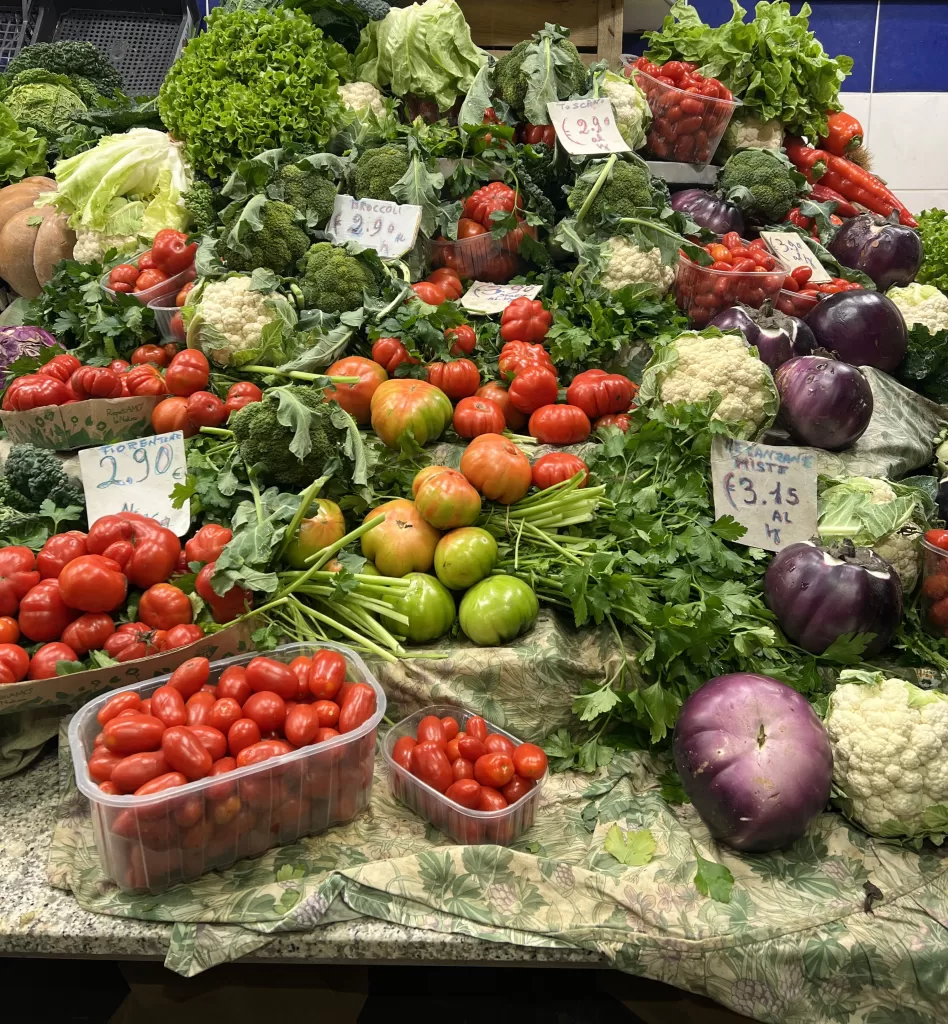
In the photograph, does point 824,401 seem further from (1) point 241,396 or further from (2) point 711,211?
(1) point 241,396

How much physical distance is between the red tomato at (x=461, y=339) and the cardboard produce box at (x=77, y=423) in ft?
2.77

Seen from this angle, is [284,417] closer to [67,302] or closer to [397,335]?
[397,335]

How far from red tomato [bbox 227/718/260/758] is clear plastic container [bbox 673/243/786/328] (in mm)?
1917

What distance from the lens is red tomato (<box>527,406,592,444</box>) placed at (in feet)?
7.31

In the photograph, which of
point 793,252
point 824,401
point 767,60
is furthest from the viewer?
point 767,60

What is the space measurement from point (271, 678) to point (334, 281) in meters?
1.37

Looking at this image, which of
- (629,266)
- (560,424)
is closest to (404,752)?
(560,424)

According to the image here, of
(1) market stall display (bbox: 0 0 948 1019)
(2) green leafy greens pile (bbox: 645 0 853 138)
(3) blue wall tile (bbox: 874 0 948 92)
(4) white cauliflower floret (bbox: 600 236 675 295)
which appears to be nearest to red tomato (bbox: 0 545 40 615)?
(1) market stall display (bbox: 0 0 948 1019)

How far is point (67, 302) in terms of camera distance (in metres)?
2.64

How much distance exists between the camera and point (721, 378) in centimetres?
214

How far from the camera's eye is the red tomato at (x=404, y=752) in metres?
1.58

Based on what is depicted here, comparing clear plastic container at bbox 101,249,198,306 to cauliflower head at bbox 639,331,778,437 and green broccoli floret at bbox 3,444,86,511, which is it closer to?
green broccoli floret at bbox 3,444,86,511

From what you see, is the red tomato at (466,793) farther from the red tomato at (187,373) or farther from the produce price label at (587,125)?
the produce price label at (587,125)


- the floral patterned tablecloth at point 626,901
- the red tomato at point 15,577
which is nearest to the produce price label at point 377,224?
the red tomato at point 15,577
